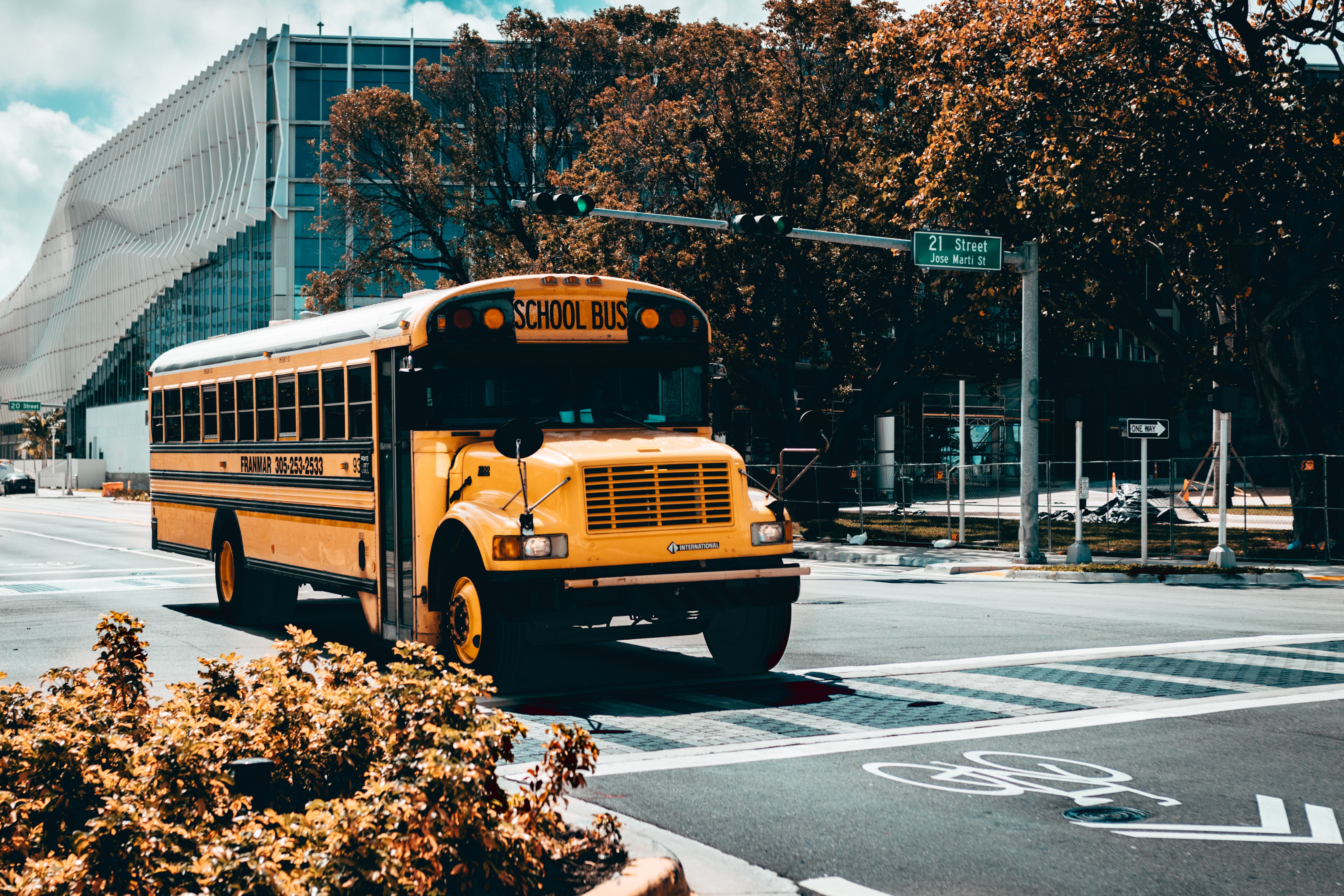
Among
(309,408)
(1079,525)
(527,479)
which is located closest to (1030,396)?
(1079,525)

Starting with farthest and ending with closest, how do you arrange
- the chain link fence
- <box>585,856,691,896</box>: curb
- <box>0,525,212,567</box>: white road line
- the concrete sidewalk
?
the chain link fence
<box>0,525,212,567</box>: white road line
the concrete sidewalk
<box>585,856,691,896</box>: curb

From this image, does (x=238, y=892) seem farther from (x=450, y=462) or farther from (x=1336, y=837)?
(x=450, y=462)

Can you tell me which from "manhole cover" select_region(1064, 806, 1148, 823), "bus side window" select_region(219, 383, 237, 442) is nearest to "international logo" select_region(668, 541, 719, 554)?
"manhole cover" select_region(1064, 806, 1148, 823)

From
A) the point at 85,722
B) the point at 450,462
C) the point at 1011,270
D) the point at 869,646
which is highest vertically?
the point at 1011,270

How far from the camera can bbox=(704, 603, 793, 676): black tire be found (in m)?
10.4

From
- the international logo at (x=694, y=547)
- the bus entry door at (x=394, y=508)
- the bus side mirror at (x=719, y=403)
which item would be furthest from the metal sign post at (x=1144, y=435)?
the bus entry door at (x=394, y=508)

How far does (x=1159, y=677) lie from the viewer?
1052 centimetres

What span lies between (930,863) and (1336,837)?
193 centimetres

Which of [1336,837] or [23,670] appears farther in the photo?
[23,670]

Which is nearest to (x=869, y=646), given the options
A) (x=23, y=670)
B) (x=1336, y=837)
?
(x=1336, y=837)

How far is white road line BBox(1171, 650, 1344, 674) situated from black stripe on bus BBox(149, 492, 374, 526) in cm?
724

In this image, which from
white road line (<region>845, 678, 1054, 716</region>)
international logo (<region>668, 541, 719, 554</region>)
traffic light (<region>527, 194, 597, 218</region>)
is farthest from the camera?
traffic light (<region>527, 194, 597, 218</region>)

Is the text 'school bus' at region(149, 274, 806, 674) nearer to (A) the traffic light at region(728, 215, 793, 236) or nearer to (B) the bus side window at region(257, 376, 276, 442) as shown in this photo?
(B) the bus side window at region(257, 376, 276, 442)

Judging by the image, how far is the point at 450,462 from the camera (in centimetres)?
1035
